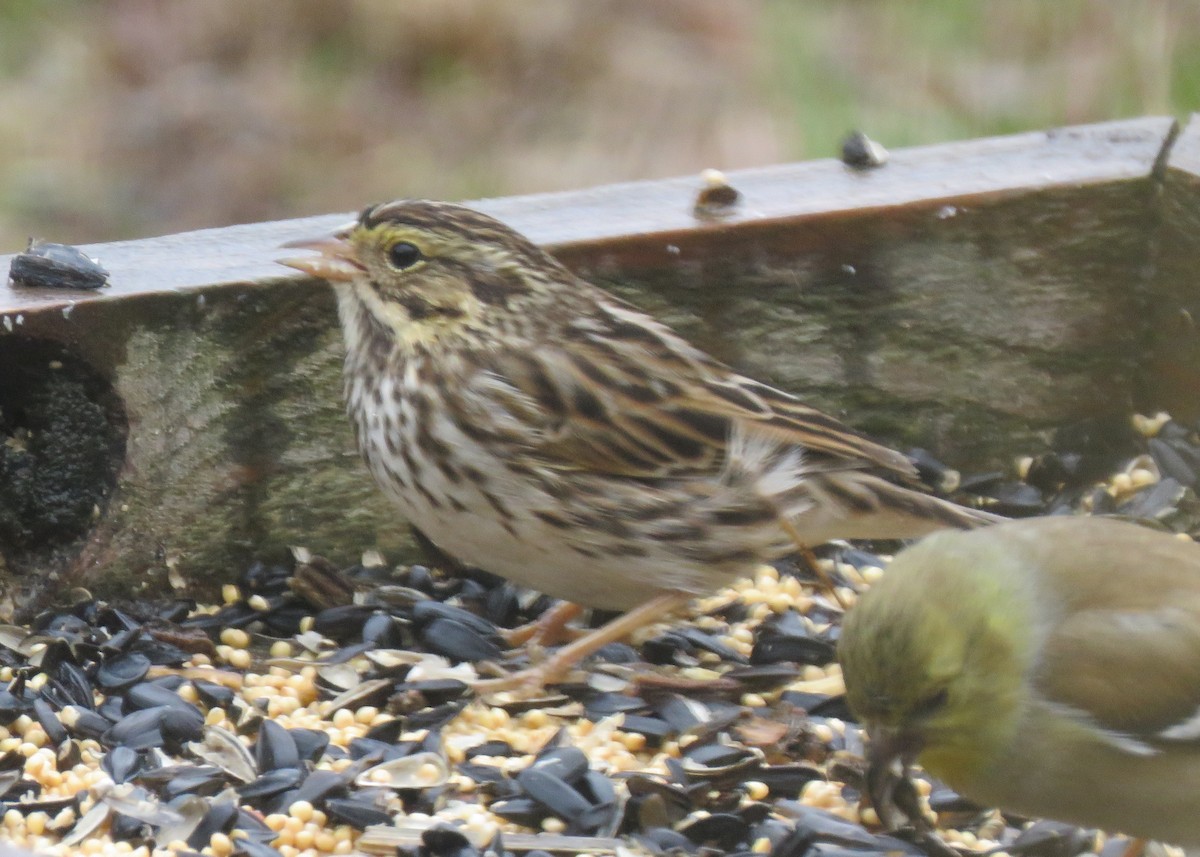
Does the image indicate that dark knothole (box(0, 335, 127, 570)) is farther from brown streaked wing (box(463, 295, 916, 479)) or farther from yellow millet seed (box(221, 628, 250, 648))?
brown streaked wing (box(463, 295, 916, 479))

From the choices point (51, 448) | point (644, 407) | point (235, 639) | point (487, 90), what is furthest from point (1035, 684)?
point (487, 90)

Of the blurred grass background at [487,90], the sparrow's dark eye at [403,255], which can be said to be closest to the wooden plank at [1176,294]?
the sparrow's dark eye at [403,255]

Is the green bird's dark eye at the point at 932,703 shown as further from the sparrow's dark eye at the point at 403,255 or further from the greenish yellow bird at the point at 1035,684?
the sparrow's dark eye at the point at 403,255

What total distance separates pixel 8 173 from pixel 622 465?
4823mm

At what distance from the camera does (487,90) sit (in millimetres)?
8875

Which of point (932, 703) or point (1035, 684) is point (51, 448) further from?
point (1035, 684)

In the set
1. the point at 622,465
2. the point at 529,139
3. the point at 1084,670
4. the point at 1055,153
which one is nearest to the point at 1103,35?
the point at 529,139

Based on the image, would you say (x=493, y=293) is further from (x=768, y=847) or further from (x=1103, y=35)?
(x=1103, y=35)

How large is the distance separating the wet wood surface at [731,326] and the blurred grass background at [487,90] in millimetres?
2587

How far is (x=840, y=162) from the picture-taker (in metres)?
4.84

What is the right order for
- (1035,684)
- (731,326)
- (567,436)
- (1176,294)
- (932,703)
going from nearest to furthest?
1. (932,703)
2. (1035,684)
3. (567,436)
4. (731,326)
5. (1176,294)

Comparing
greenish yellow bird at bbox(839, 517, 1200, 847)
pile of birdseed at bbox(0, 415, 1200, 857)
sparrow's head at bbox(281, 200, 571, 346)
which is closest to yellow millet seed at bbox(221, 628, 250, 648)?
pile of birdseed at bbox(0, 415, 1200, 857)

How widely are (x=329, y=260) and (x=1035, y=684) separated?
5.70 feet

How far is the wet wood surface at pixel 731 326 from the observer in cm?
424
